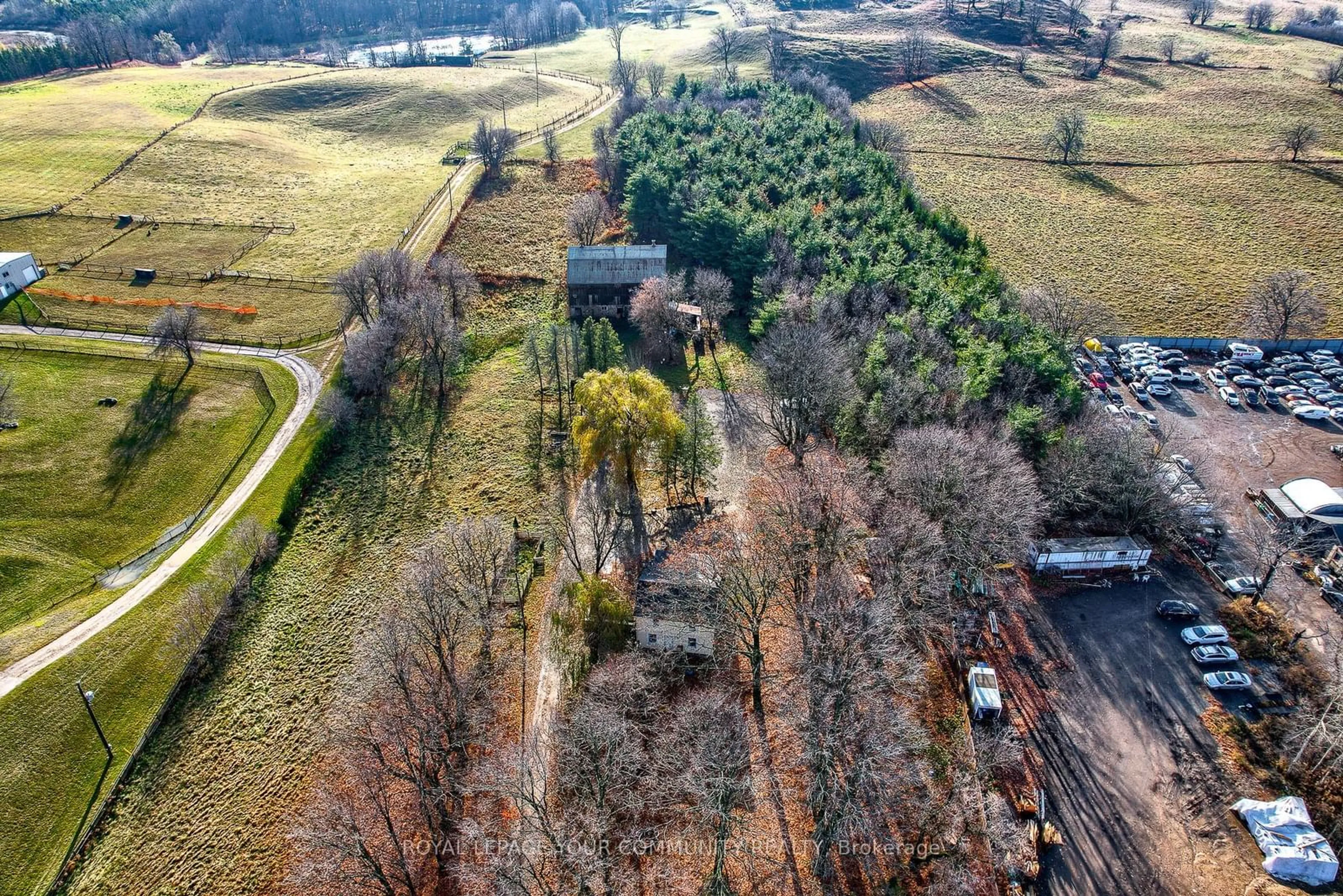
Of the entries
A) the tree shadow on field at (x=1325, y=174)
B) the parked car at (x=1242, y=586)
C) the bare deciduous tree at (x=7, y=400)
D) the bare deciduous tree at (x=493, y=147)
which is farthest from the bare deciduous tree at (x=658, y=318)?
the tree shadow on field at (x=1325, y=174)

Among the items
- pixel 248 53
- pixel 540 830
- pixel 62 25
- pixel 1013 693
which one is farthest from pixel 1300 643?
pixel 62 25

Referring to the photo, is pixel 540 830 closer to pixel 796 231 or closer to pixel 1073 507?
pixel 1073 507

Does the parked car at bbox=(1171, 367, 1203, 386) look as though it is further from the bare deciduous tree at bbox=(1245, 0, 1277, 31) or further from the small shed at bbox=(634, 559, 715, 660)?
the bare deciduous tree at bbox=(1245, 0, 1277, 31)

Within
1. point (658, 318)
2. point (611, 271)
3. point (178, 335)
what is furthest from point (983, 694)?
point (178, 335)

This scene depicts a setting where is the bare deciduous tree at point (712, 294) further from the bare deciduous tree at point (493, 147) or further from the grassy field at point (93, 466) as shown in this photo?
the bare deciduous tree at point (493, 147)

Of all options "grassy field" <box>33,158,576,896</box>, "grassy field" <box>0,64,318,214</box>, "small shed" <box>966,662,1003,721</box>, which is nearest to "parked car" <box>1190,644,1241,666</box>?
"small shed" <box>966,662,1003,721</box>

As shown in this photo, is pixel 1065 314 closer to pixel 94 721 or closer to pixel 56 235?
pixel 94 721
